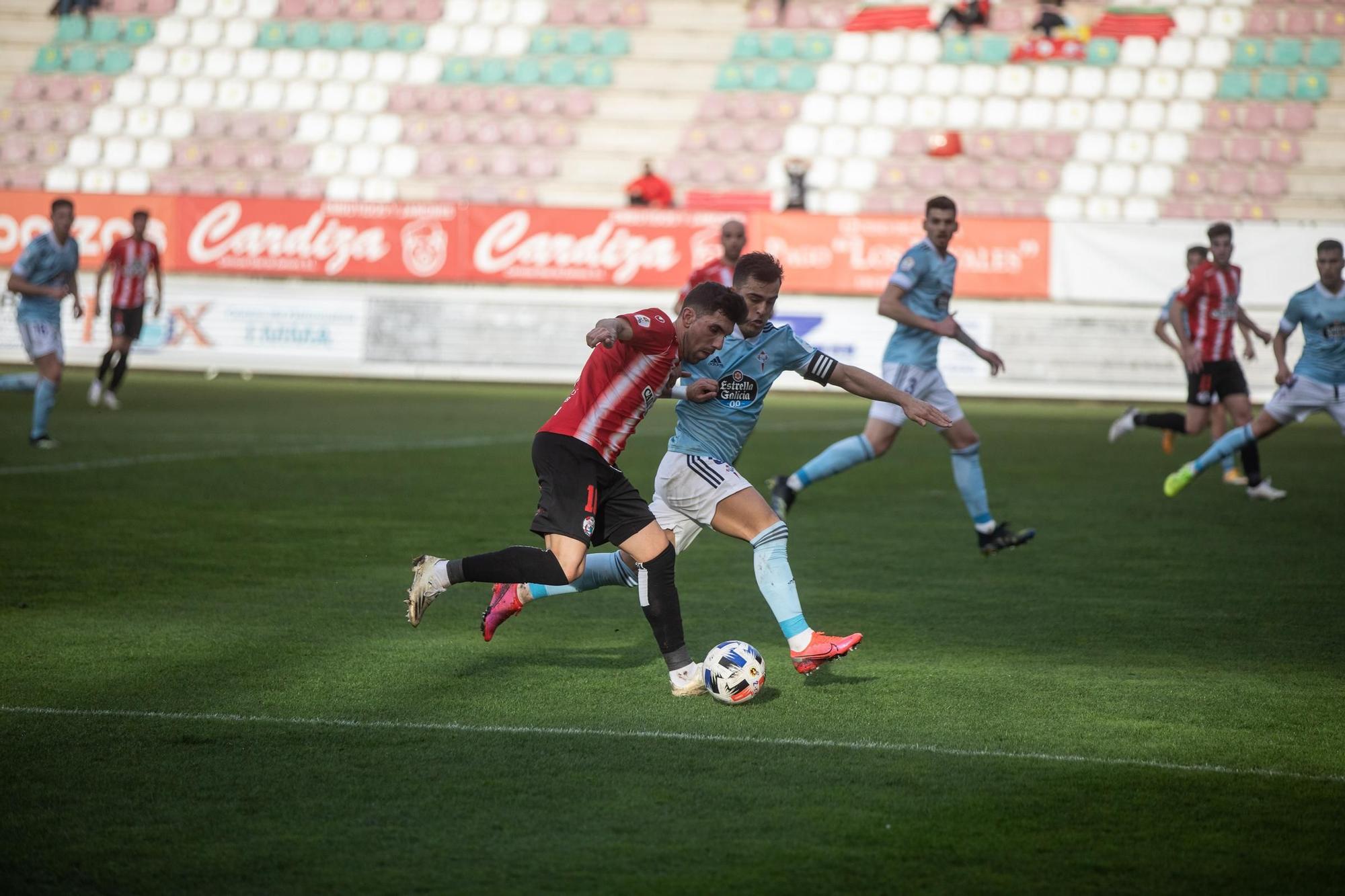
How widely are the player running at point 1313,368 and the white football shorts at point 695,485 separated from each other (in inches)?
244

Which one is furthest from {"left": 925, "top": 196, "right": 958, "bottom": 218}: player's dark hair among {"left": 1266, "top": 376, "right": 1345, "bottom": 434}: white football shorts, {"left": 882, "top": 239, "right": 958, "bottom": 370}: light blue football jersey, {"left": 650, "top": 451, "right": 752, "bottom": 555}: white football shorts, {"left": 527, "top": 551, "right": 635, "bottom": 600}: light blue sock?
{"left": 527, "top": 551, "right": 635, "bottom": 600}: light blue sock

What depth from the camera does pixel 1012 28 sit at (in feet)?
95.8

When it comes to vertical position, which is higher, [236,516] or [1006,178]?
[1006,178]

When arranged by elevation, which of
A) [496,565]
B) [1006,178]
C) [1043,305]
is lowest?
[496,565]

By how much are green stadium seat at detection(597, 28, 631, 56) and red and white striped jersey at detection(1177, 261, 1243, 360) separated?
62.3ft

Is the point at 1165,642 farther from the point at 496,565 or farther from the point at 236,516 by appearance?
the point at 236,516

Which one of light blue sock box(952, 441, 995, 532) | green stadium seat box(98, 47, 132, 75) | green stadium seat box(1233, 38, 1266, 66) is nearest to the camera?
light blue sock box(952, 441, 995, 532)

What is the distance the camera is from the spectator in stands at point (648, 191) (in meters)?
25.4

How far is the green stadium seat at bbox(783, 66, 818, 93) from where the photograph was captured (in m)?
29.2

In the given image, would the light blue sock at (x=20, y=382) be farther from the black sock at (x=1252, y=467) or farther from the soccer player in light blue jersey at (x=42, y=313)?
the black sock at (x=1252, y=467)

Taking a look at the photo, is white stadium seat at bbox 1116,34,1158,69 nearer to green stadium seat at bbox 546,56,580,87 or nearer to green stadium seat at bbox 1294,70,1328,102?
green stadium seat at bbox 1294,70,1328,102

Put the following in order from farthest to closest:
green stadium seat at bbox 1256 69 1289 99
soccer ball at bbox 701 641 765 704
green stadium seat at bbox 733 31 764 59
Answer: green stadium seat at bbox 733 31 764 59 < green stadium seat at bbox 1256 69 1289 99 < soccer ball at bbox 701 641 765 704

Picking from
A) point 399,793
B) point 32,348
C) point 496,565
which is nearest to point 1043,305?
point 32,348

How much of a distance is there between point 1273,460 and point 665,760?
1180 cm
